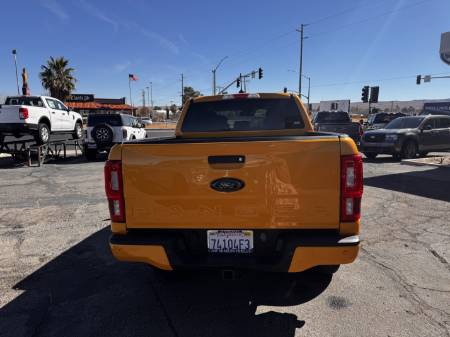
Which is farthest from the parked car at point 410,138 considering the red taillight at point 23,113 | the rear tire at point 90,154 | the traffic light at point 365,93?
the traffic light at point 365,93

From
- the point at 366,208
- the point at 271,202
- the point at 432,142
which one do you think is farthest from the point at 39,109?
the point at 432,142

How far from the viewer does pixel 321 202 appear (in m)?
2.74

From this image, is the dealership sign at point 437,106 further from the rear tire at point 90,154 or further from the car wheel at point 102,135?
the rear tire at point 90,154

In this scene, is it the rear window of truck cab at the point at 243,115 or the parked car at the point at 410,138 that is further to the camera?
the parked car at the point at 410,138

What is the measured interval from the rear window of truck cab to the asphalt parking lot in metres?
1.93

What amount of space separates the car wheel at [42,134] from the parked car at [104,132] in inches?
60.4

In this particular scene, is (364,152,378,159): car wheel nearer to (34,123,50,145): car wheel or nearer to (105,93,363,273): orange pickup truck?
(105,93,363,273): orange pickup truck

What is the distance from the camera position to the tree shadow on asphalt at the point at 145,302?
2.97 metres

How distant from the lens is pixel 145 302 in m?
3.41

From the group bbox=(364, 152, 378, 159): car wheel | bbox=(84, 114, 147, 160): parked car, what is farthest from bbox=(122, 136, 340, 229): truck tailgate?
bbox=(364, 152, 378, 159): car wheel

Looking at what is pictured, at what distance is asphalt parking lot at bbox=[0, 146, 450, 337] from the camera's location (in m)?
2.98

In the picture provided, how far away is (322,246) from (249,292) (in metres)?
1.19

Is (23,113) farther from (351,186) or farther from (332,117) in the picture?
(332,117)

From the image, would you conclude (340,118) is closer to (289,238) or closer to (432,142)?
(432,142)
